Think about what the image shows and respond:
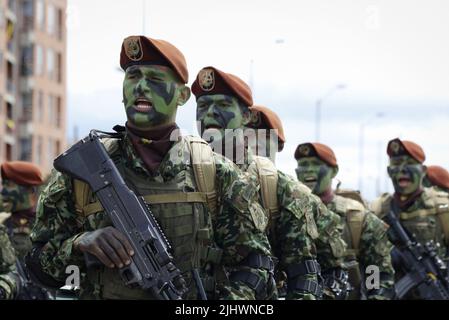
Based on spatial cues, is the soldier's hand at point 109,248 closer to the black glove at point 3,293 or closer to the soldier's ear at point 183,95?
the soldier's ear at point 183,95

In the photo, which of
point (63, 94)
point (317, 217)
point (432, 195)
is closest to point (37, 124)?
point (63, 94)

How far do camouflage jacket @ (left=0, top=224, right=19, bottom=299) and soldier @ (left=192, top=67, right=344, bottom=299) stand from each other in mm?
2469

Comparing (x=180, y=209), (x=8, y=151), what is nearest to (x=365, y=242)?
(x=180, y=209)

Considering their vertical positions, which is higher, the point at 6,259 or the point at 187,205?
the point at 187,205

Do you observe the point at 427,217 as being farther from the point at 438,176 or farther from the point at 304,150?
the point at 438,176

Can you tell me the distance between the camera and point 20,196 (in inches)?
502

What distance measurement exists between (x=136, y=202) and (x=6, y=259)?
4.24 metres

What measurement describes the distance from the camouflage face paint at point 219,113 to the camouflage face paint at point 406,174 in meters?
5.64

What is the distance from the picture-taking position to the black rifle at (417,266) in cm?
1310

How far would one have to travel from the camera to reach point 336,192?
1241 cm

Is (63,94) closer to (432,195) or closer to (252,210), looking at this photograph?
(432,195)

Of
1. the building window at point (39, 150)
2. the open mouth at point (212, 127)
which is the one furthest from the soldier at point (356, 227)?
the building window at point (39, 150)

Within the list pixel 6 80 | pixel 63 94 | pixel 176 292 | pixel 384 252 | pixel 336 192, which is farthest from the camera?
pixel 63 94

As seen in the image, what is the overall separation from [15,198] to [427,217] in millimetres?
4464
